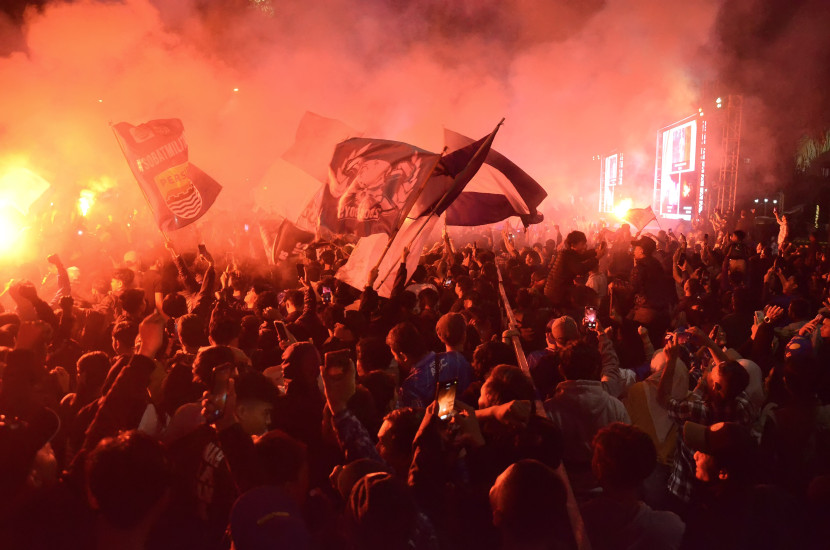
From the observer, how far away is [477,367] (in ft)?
11.5

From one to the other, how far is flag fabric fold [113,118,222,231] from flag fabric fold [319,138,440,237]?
166 cm

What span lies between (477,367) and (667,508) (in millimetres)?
1210

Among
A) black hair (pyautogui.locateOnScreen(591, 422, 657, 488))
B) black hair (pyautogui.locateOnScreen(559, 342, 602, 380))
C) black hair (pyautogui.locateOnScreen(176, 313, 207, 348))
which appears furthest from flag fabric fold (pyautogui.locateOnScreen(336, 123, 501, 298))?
black hair (pyautogui.locateOnScreen(591, 422, 657, 488))

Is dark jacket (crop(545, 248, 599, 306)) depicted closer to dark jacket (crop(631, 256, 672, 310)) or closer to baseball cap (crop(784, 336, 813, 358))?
dark jacket (crop(631, 256, 672, 310))

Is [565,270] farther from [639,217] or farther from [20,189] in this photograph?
[20,189]

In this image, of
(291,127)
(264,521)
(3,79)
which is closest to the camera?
(264,521)

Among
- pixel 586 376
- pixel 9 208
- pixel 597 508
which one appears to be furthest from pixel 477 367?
pixel 9 208

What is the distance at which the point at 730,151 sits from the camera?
21281 millimetres

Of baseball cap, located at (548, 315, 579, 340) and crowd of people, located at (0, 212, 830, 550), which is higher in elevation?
baseball cap, located at (548, 315, 579, 340)

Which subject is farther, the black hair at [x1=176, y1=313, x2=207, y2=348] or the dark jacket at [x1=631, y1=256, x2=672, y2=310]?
A: the dark jacket at [x1=631, y1=256, x2=672, y2=310]

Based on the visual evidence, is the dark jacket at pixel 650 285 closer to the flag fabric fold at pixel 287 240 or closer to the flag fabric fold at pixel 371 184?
the flag fabric fold at pixel 371 184

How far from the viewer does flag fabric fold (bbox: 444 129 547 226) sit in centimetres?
634

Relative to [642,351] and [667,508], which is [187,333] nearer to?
[667,508]

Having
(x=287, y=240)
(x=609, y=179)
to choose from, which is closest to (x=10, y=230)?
(x=287, y=240)
